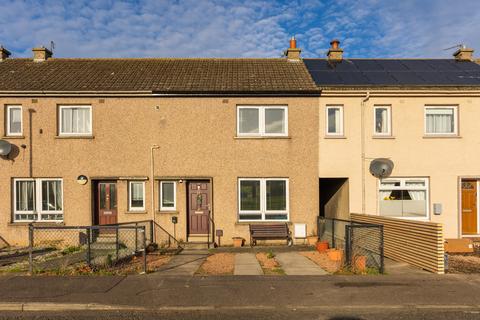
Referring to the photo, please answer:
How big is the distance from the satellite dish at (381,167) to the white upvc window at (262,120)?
3.32 meters

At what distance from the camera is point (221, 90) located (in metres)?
12.0

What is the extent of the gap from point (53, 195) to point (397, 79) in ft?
44.1

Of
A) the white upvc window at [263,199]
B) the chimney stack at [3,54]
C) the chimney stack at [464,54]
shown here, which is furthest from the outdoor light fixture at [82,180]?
the chimney stack at [464,54]

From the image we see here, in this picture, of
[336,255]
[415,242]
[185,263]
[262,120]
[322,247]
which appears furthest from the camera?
[262,120]

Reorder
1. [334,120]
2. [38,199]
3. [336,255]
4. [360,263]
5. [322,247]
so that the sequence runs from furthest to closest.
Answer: [334,120]
[38,199]
[322,247]
[336,255]
[360,263]

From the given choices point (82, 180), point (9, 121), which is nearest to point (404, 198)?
point (82, 180)

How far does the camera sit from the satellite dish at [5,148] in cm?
1158

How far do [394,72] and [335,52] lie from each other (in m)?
2.98

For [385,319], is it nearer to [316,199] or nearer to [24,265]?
[316,199]

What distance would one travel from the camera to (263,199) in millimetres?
11984

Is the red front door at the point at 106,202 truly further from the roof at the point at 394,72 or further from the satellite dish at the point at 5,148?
the roof at the point at 394,72

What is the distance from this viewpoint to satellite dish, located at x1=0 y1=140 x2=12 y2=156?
11.6 m

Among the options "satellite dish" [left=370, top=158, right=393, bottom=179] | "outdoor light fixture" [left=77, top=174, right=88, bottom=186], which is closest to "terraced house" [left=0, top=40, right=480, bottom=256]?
"outdoor light fixture" [left=77, top=174, right=88, bottom=186]

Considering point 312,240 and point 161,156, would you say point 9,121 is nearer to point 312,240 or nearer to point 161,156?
point 161,156
